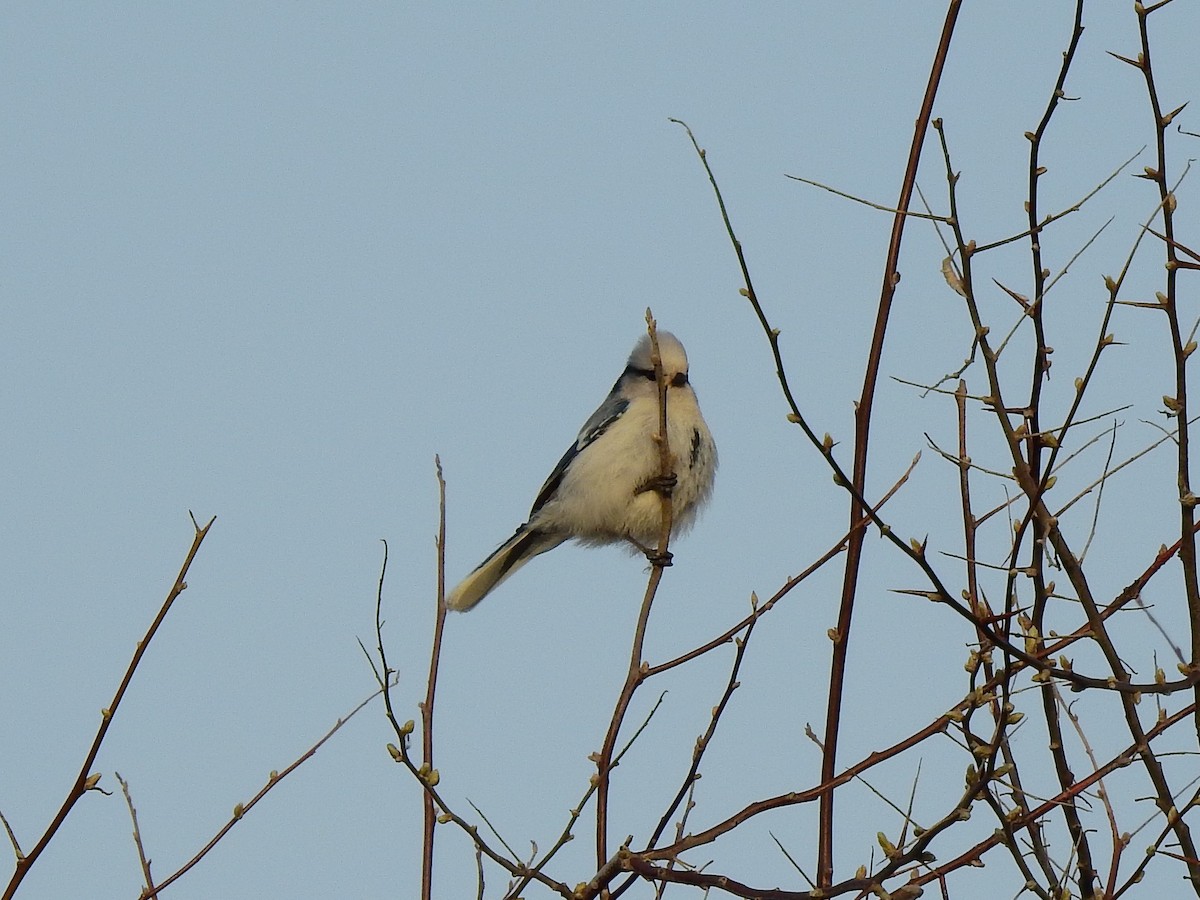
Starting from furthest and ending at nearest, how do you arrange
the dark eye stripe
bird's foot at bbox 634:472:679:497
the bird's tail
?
the bird's tail → the dark eye stripe → bird's foot at bbox 634:472:679:497

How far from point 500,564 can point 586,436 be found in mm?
671

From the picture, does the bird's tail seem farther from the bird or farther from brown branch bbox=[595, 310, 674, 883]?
brown branch bbox=[595, 310, 674, 883]

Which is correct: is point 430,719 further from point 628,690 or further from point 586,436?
point 586,436

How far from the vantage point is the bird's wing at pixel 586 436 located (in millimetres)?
6211

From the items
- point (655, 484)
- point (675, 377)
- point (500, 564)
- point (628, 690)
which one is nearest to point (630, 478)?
point (655, 484)

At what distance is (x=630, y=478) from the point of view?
575 cm

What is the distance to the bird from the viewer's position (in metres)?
5.74

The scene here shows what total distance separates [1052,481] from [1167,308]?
0.42m

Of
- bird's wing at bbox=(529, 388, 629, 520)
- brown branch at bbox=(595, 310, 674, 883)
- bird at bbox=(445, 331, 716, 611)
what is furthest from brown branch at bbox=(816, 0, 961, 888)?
bird's wing at bbox=(529, 388, 629, 520)

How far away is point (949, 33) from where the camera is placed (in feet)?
8.27

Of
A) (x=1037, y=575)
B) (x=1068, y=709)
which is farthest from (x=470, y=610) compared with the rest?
(x=1037, y=575)

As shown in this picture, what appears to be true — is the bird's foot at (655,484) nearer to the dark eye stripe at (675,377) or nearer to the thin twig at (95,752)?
the dark eye stripe at (675,377)

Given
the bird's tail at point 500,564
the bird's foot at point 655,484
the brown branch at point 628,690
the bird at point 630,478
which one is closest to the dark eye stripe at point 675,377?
the bird at point 630,478

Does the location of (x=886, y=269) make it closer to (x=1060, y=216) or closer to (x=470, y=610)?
(x=1060, y=216)
